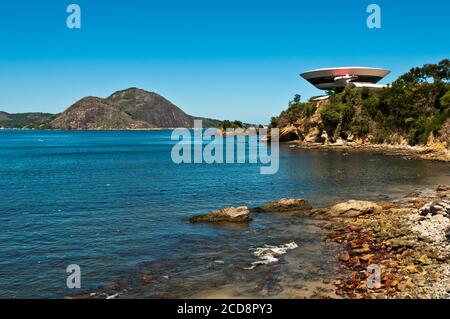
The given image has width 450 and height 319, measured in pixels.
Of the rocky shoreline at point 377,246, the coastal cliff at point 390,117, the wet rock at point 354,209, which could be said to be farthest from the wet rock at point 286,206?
the coastal cliff at point 390,117

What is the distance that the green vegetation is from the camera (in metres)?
94.8

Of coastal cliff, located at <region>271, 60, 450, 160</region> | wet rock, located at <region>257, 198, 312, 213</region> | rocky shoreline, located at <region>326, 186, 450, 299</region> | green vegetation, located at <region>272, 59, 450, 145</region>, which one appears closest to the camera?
rocky shoreline, located at <region>326, 186, 450, 299</region>

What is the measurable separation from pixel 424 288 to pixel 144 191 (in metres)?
36.1

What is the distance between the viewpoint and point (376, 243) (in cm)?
2428

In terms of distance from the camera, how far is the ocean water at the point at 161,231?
66.4 feet

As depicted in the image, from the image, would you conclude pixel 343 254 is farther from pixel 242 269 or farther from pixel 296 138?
pixel 296 138

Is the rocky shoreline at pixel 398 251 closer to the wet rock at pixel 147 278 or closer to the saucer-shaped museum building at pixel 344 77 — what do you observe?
the wet rock at pixel 147 278

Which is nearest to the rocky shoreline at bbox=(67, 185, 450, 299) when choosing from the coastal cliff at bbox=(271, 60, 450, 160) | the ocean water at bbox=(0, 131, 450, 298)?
the ocean water at bbox=(0, 131, 450, 298)

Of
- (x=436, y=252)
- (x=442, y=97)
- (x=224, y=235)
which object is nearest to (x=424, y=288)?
(x=436, y=252)

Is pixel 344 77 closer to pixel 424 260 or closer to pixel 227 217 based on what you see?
pixel 227 217

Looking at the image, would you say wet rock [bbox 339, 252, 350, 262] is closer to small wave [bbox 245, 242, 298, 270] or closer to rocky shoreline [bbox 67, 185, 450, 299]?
rocky shoreline [bbox 67, 185, 450, 299]

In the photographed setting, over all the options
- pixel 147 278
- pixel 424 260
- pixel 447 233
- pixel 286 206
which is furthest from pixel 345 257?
pixel 286 206

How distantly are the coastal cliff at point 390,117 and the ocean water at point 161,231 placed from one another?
32.8m

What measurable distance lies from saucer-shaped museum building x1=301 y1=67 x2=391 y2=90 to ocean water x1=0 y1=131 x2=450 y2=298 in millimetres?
94748
